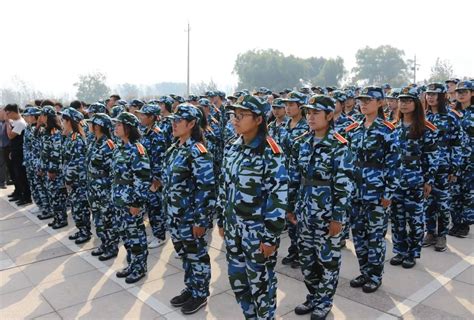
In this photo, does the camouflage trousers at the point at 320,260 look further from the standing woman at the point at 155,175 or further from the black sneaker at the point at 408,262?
the standing woman at the point at 155,175

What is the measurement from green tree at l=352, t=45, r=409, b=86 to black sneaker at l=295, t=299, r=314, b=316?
338ft

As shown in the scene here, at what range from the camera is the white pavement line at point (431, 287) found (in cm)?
410

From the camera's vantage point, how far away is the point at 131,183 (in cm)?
481

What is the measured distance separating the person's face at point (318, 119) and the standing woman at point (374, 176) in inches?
37.6

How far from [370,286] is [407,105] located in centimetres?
236

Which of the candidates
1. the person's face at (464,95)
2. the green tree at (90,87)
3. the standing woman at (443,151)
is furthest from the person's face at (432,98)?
the green tree at (90,87)

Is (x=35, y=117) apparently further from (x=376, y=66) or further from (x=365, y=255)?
(x=376, y=66)

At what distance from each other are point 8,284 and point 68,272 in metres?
0.72

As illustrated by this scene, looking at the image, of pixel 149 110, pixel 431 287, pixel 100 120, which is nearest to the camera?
pixel 431 287

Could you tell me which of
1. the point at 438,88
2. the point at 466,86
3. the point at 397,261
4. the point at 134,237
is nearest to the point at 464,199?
the point at 466,86

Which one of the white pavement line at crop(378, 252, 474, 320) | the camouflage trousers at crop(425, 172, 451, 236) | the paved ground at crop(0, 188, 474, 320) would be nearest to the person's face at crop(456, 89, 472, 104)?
the camouflage trousers at crop(425, 172, 451, 236)

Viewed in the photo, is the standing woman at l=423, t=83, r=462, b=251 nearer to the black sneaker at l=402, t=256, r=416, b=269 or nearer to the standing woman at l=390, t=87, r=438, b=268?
the standing woman at l=390, t=87, r=438, b=268

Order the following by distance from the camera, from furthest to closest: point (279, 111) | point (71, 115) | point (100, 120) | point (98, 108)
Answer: point (98, 108) → point (71, 115) → point (279, 111) → point (100, 120)

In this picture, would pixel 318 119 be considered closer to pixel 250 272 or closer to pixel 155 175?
pixel 250 272
